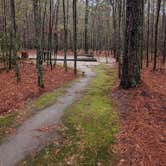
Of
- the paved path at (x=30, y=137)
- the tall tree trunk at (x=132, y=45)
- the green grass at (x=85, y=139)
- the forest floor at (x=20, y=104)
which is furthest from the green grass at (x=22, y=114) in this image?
the tall tree trunk at (x=132, y=45)

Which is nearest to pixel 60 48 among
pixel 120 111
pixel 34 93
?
pixel 34 93

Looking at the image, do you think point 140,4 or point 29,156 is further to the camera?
point 140,4

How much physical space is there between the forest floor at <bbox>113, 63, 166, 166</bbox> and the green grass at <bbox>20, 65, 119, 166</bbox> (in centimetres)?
29

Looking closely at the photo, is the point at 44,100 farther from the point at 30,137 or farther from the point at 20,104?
the point at 30,137

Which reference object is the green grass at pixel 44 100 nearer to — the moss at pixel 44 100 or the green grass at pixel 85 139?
the moss at pixel 44 100

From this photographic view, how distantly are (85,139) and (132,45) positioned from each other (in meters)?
6.34

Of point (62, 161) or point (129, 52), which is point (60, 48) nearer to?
point (129, 52)

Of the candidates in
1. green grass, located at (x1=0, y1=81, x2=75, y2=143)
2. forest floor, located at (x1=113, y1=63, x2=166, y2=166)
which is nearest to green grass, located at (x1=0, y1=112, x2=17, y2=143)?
green grass, located at (x1=0, y1=81, x2=75, y2=143)

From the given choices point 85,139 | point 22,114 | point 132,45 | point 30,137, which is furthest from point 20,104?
point 132,45

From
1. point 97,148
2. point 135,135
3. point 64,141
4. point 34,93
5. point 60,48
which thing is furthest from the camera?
point 60,48

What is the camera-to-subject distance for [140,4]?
1220 cm

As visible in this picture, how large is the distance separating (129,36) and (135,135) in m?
5.90

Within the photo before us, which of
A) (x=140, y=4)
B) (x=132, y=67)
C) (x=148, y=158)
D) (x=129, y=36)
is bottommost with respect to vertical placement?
(x=148, y=158)

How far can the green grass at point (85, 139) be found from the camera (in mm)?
6082
